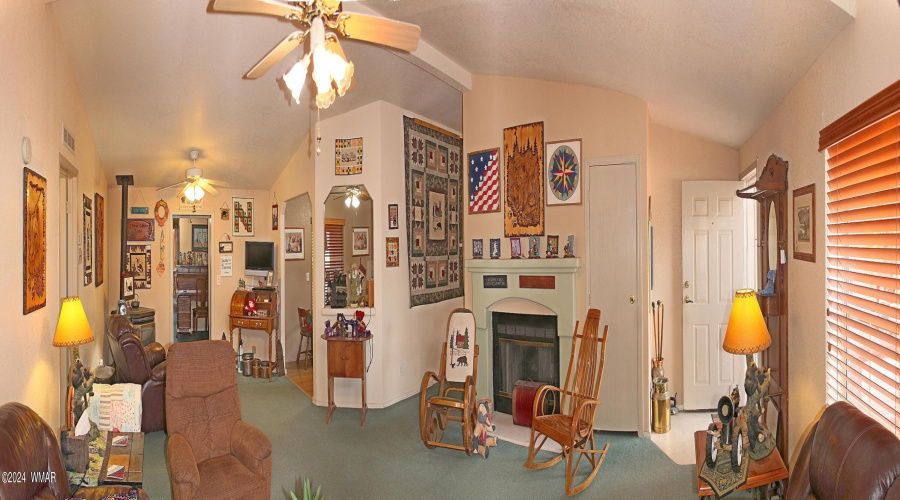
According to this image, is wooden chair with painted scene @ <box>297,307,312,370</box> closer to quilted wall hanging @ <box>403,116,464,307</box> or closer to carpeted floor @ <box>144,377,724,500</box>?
quilted wall hanging @ <box>403,116,464,307</box>

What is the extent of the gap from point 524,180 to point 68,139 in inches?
142

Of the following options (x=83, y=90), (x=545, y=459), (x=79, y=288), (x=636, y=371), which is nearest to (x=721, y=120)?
(x=636, y=371)

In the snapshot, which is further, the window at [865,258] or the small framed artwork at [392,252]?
the small framed artwork at [392,252]

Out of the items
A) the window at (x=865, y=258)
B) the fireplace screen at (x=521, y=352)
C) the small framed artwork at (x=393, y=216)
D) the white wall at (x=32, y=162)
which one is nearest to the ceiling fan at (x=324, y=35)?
the white wall at (x=32, y=162)

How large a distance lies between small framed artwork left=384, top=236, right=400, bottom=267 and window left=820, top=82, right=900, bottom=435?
3.86m

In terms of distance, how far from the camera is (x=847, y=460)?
1.75 m

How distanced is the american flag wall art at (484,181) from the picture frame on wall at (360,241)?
4.09 ft

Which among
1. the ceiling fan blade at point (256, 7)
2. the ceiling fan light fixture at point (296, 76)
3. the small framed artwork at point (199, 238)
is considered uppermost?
the ceiling fan blade at point (256, 7)

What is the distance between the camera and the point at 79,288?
15.1 feet

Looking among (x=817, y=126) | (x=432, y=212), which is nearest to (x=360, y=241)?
(x=432, y=212)

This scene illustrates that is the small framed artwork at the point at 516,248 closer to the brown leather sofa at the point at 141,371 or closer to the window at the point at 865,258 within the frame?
the window at the point at 865,258

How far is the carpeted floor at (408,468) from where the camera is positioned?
3.45 m

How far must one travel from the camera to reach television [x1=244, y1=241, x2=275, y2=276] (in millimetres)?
7305

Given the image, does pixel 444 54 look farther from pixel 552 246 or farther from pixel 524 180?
pixel 552 246
